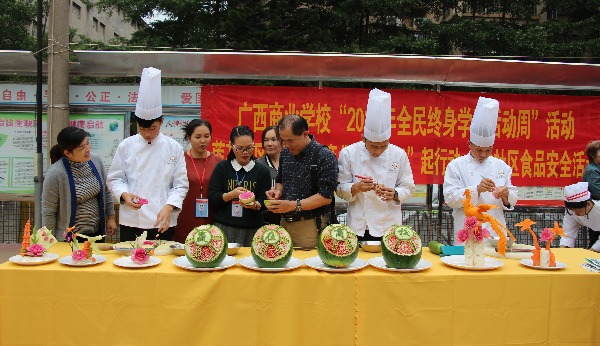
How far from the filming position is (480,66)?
5152 mm

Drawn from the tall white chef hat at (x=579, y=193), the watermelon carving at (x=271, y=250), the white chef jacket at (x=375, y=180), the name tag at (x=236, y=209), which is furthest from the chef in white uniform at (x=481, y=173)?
the watermelon carving at (x=271, y=250)

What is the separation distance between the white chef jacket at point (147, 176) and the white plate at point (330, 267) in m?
1.13

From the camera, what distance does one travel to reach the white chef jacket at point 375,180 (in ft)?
11.0

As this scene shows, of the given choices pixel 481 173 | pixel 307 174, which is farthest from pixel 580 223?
pixel 307 174

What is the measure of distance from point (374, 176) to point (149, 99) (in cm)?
155

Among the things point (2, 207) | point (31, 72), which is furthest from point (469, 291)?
point (2, 207)

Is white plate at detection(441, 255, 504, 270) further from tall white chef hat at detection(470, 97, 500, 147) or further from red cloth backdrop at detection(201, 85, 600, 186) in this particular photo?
red cloth backdrop at detection(201, 85, 600, 186)

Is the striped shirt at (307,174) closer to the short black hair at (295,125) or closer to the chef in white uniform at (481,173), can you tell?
the short black hair at (295,125)

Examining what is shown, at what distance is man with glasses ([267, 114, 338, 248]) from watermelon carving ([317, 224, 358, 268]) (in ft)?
1.69

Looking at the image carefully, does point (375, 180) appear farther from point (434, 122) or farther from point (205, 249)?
point (434, 122)

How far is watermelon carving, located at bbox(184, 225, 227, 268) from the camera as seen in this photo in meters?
2.42

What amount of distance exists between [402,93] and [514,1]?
406 inches

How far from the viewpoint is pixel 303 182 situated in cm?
315

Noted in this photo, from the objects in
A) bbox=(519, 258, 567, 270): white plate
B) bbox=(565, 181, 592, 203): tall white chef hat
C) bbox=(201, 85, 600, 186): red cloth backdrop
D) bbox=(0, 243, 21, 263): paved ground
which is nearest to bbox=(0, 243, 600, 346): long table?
bbox=(519, 258, 567, 270): white plate
